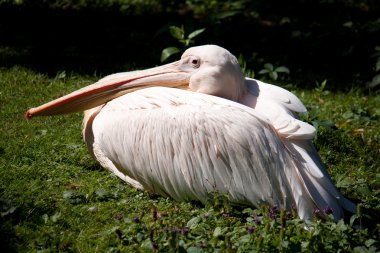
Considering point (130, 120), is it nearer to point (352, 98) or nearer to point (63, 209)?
point (63, 209)

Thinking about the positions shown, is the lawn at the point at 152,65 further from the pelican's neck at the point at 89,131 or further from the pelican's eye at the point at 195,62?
the pelican's eye at the point at 195,62

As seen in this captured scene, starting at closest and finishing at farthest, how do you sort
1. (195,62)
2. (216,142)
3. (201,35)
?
(216,142)
(195,62)
(201,35)

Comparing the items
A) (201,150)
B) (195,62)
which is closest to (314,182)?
(201,150)

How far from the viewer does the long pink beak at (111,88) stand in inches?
204

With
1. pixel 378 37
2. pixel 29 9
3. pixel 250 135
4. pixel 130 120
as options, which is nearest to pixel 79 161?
pixel 130 120

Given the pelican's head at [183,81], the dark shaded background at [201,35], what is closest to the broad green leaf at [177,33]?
the dark shaded background at [201,35]

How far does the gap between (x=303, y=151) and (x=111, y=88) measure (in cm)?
171

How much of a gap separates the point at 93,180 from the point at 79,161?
1.23ft

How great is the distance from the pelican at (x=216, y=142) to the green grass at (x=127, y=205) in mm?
137

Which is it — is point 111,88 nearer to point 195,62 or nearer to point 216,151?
point 195,62

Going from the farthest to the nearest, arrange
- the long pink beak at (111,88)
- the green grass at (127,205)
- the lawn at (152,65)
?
the long pink beak at (111,88)
the lawn at (152,65)
the green grass at (127,205)

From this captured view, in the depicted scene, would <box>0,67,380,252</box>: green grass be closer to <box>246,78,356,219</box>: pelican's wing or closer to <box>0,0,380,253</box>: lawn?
<box>0,0,380,253</box>: lawn

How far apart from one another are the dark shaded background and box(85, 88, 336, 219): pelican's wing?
268 cm

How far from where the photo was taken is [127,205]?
181 inches
